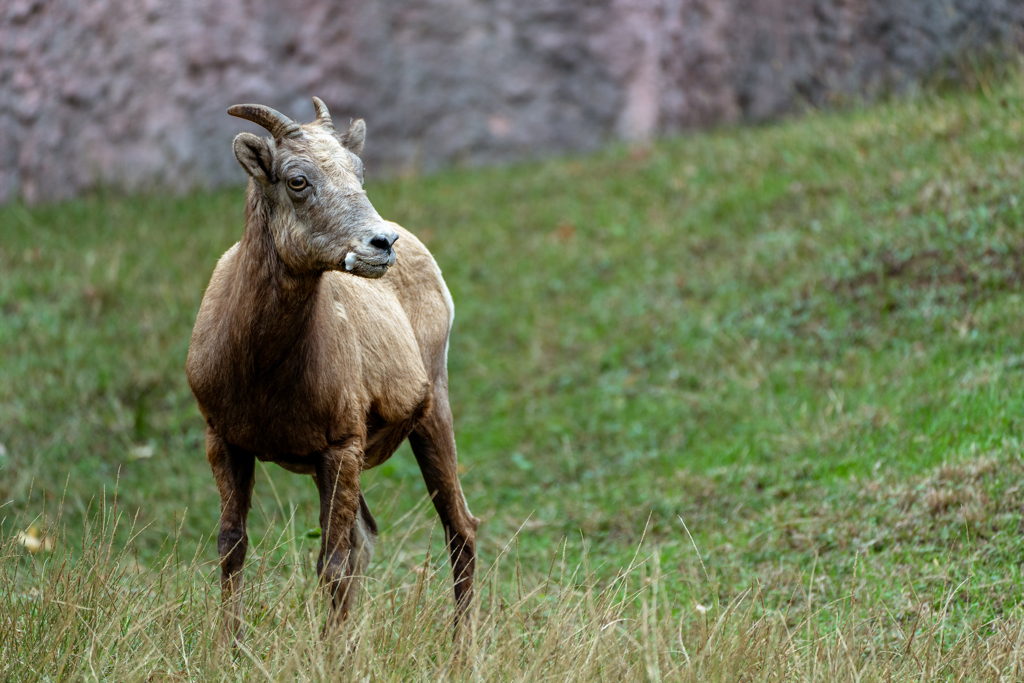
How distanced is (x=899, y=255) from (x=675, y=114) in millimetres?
4649

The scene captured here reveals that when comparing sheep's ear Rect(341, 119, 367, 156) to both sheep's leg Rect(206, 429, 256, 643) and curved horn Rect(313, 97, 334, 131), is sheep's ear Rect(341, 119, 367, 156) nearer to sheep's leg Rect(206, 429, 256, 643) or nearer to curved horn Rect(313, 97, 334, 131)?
curved horn Rect(313, 97, 334, 131)

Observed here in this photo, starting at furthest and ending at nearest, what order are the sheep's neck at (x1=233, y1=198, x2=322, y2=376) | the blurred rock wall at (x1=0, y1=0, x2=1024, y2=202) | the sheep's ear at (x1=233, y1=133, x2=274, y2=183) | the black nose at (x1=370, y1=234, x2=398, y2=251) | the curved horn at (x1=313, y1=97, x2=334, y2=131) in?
1. the blurred rock wall at (x1=0, y1=0, x2=1024, y2=202)
2. the curved horn at (x1=313, y1=97, x2=334, y2=131)
3. the sheep's neck at (x1=233, y1=198, x2=322, y2=376)
4. the sheep's ear at (x1=233, y1=133, x2=274, y2=183)
5. the black nose at (x1=370, y1=234, x2=398, y2=251)

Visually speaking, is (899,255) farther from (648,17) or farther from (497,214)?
(648,17)

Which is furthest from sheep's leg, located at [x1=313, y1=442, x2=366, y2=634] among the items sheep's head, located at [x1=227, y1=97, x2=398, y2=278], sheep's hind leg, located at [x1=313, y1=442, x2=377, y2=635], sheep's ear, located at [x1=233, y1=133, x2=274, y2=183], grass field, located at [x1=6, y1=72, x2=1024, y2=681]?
sheep's ear, located at [x1=233, y1=133, x2=274, y2=183]

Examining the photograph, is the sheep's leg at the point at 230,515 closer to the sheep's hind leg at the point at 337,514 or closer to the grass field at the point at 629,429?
the grass field at the point at 629,429

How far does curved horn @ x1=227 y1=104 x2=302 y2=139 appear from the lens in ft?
10.5

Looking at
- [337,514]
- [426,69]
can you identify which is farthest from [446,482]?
Result: [426,69]

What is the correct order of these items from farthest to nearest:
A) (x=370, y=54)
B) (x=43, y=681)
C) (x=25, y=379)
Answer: (x=370, y=54) → (x=25, y=379) → (x=43, y=681)

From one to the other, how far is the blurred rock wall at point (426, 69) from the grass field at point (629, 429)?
704mm

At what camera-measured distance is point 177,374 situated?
750cm

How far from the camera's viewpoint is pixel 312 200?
3.21 metres

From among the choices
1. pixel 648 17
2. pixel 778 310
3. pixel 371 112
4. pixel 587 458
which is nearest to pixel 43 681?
pixel 587 458

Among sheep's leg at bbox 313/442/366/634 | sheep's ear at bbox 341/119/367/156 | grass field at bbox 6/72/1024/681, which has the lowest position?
grass field at bbox 6/72/1024/681

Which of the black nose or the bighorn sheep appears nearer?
the black nose
